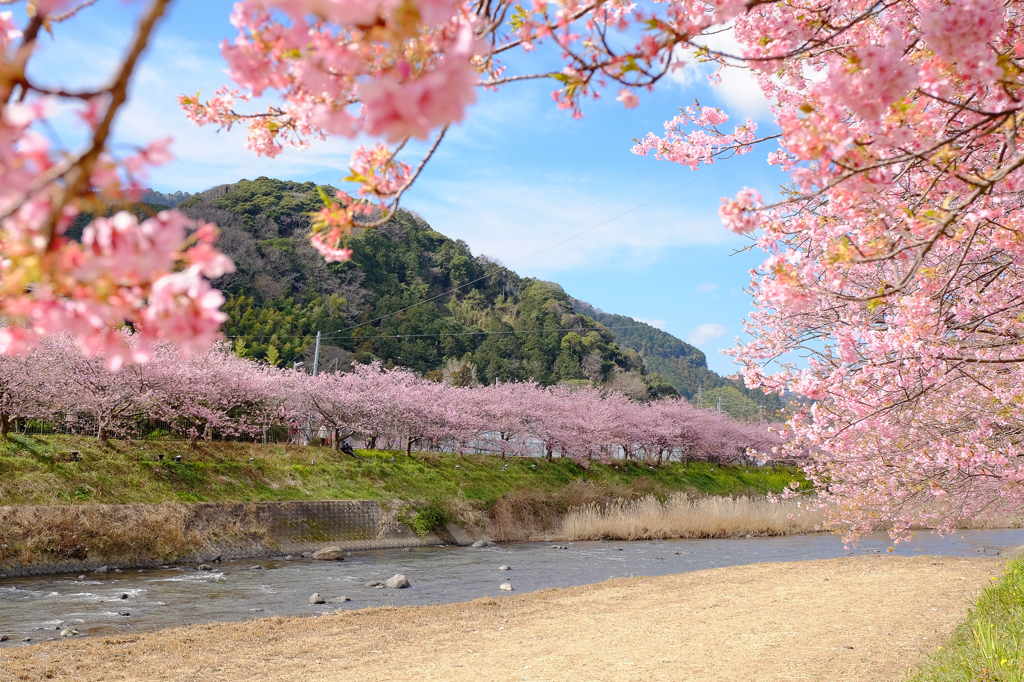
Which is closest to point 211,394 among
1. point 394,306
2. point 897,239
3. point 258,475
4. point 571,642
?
point 258,475

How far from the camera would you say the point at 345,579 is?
13016 mm

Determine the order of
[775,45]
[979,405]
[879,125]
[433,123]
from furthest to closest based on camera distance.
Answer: [979,405], [775,45], [879,125], [433,123]

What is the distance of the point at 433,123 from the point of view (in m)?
1.04

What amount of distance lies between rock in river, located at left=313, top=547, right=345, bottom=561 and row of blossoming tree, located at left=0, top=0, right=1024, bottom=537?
13285mm

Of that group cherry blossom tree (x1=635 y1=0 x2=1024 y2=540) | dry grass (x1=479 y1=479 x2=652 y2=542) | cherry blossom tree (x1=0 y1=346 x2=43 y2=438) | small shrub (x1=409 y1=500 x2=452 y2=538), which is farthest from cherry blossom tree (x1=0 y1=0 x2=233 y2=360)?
dry grass (x1=479 y1=479 x2=652 y2=542)

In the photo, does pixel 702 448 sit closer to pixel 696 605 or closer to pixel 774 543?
pixel 774 543

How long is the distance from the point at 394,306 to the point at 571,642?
42044 millimetres

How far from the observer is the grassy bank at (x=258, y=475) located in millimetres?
14500

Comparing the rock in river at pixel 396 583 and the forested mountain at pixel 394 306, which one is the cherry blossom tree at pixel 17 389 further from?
the forested mountain at pixel 394 306

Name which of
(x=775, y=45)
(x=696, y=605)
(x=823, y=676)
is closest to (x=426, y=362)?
(x=696, y=605)

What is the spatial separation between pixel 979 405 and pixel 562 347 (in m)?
47.0

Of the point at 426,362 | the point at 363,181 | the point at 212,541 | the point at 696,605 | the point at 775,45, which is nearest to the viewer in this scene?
the point at 363,181

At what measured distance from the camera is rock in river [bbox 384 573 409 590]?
12.3 metres

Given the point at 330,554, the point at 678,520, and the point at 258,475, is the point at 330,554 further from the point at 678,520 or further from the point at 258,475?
the point at 678,520
